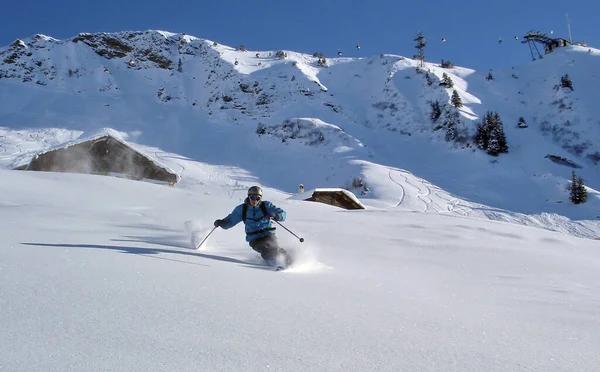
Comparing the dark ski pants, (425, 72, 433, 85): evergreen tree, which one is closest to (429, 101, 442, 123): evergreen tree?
(425, 72, 433, 85): evergreen tree

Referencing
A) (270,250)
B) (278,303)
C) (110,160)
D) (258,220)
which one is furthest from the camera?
(110,160)

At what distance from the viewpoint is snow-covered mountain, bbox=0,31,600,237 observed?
2820cm

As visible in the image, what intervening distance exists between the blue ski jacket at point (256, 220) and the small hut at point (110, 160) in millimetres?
15084

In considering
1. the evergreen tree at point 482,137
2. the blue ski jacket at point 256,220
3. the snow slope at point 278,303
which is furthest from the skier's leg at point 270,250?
the evergreen tree at point 482,137

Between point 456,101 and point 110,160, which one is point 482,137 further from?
point 110,160

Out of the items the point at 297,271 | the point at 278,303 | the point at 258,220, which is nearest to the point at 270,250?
the point at 258,220

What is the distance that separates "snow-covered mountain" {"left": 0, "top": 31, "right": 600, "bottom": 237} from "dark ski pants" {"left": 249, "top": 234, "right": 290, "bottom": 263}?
59.4ft

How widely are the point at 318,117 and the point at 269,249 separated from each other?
3401cm

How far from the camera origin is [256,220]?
6.48 m

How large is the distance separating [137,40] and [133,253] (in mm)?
51749

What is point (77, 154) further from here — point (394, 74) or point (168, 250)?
point (394, 74)

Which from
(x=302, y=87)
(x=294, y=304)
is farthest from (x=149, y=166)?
(x=302, y=87)

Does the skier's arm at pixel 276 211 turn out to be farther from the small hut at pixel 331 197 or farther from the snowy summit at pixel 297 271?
the small hut at pixel 331 197

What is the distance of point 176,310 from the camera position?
2.62 metres
